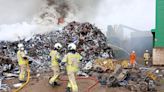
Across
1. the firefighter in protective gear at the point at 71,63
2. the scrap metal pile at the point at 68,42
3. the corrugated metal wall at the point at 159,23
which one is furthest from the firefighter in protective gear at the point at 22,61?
the corrugated metal wall at the point at 159,23

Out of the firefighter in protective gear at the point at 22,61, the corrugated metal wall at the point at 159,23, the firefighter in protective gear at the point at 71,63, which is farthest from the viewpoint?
the corrugated metal wall at the point at 159,23

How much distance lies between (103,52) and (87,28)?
1.87 m

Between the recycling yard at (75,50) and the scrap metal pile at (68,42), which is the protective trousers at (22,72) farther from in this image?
the scrap metal pile at (68,42)

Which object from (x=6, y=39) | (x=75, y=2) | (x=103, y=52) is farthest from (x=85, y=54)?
(x=75, y=2)

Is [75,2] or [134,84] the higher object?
[75,2]

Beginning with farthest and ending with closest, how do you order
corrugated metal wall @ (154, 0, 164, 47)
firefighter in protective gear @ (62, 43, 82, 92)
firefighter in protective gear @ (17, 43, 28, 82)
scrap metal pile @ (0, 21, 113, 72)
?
scrap metal pile @ (0, 21, 113, 72) < corrugated metal wall @ (154, 0, 164, 47) < firefighter in protective gear @ (17, 43, 28, 82) < firefighter in protective gear @ (62, 43, 82, 92)

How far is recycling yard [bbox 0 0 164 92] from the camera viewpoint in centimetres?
1356

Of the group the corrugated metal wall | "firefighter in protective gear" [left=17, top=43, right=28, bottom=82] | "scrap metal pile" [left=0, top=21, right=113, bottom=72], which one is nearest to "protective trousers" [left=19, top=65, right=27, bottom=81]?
"firefighter in protective gear" [left=17, top=43, right=28, bottom=82]

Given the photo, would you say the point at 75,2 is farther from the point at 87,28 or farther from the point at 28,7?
the point at 87,28

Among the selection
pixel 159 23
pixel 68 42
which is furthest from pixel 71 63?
pixel 68 42

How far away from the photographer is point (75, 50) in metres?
11.9

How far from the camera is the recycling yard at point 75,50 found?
13.6m

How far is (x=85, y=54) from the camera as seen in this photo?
20.9 metres

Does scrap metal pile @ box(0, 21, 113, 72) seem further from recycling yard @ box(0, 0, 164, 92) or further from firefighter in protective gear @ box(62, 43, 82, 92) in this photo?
firefighter in protective gear @ box(62, 43, 82, 92)
